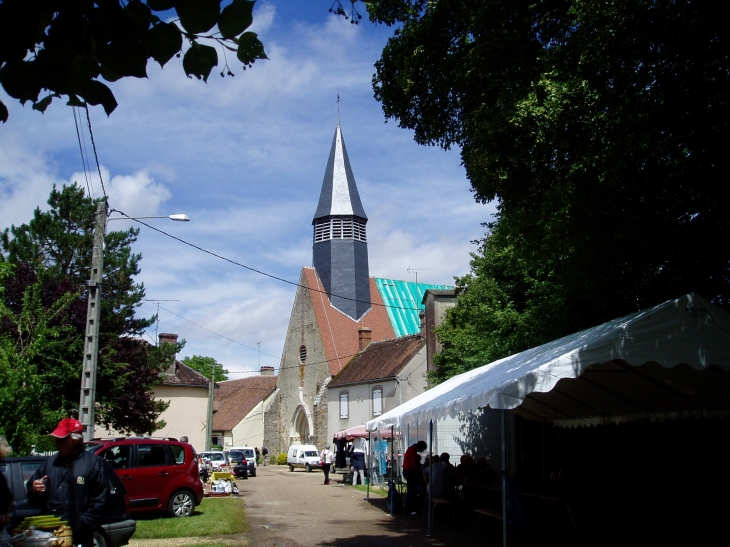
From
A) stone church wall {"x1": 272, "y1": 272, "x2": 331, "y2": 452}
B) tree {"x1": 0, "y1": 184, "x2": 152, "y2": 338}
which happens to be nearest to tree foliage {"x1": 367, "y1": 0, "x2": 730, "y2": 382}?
tree {"x1": 0, "y1": 184, "x2": 152, "y2": 338}

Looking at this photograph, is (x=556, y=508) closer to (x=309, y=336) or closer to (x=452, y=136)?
(x=452, y=136)

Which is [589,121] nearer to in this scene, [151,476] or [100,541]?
[100,541]

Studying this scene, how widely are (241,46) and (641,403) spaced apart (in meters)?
9.69

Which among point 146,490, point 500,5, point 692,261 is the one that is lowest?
point 146,490

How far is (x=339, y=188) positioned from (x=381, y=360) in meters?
14.1

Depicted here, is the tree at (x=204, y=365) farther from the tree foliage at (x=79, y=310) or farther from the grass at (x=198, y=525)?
the grass at (x=198, y=525)

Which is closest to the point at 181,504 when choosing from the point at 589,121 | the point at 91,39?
the point at 589,121

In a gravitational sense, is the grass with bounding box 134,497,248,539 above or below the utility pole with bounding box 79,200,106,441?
below

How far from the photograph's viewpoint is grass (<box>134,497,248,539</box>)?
11.8 metres

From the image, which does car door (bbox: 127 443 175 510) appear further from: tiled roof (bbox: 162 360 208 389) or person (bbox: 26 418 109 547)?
tiled roof (bbox: 162 360 208 389)

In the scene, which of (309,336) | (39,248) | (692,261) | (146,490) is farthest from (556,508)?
(309,336)

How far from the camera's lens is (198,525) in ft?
42.1

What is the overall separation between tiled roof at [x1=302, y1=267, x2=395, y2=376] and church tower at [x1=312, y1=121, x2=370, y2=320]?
52cm

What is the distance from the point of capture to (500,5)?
9805 mm
